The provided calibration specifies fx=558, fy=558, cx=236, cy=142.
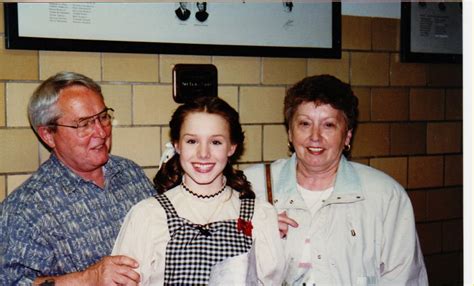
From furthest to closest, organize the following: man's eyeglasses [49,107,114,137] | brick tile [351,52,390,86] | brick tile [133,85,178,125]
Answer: brick tile [351,52,390,86] < brick tile [133,85,178,125] < man's eyeglasses [49,107,114,137]

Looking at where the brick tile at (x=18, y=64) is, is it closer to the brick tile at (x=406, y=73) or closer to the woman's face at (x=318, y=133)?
the woman's face at (x=318, y=133)

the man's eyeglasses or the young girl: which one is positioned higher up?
the man's eyeglasses

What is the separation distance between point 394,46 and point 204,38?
1033 millimetres

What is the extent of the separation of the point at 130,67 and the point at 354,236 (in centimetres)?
107

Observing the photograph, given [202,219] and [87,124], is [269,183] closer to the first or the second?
[202,219]

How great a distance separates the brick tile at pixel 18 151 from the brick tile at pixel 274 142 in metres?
0.97

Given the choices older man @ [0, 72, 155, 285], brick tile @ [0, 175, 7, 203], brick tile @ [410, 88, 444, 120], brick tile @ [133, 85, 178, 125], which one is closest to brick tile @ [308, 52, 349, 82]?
brick tile @ [410, 88, 444, 120]

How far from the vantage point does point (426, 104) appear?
2867 millimetres

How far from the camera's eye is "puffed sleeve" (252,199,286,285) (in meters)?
1.80

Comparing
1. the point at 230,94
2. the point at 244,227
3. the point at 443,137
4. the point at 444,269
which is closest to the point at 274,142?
the point at 230,94

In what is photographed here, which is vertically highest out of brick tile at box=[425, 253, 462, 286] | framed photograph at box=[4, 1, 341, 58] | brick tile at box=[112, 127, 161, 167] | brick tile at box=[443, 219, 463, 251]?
framed photograph at box=[4, 1, 341, 58]

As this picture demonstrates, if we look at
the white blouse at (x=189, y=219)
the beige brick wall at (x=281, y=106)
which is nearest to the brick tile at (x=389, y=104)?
the beige brick wall at (x=281, y=106)

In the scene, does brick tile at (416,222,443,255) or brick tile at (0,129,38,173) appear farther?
brick tile at (416,222,443,255)

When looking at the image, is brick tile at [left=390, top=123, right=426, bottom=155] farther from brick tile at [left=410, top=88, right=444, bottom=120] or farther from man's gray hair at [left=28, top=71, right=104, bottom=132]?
man's gray hair at [left=28, top=71, right=104, bottom=132]
